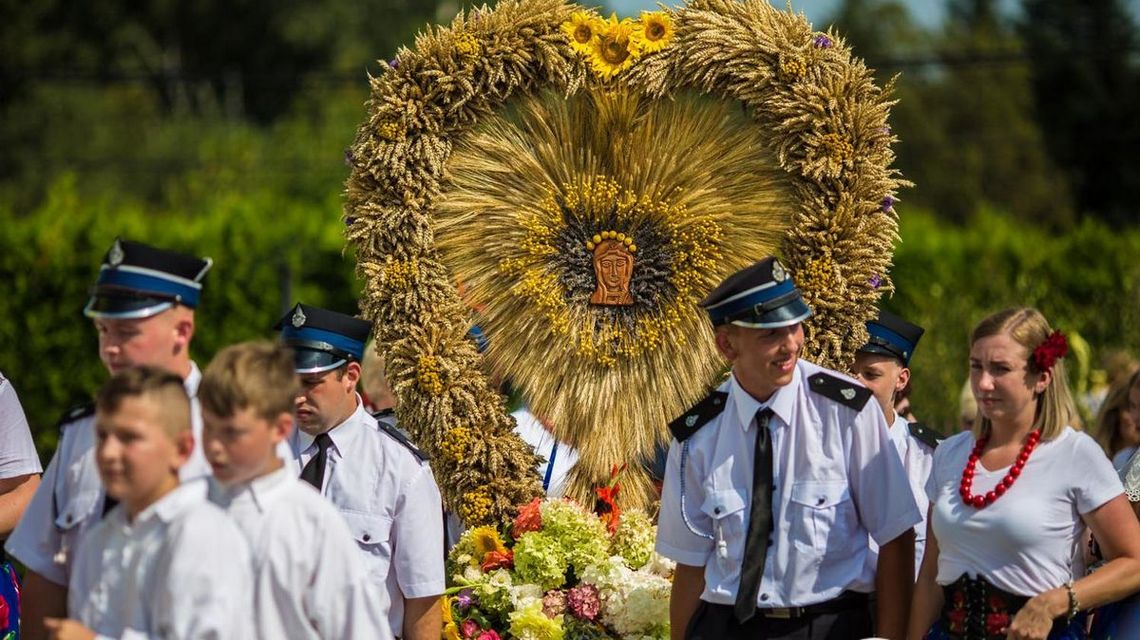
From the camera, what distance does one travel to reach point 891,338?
5.62m

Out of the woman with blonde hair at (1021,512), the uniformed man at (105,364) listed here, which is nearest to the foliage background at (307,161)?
the woman with blonde hair at (1021,512)

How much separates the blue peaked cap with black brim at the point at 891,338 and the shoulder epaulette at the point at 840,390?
1.14 m

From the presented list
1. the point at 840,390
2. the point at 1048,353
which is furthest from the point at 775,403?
the point at 1048,353

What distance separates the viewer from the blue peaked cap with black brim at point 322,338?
4906 millimetres

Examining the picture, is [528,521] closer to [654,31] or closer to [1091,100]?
[654,31]

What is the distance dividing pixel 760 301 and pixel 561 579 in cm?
150

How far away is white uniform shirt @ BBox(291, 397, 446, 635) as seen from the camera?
467 centimetres

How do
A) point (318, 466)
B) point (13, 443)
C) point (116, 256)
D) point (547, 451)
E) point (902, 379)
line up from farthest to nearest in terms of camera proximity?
point (902, 379) → point (547, 451) → point (13, 443) → point (318, 466) → point (116, 256)

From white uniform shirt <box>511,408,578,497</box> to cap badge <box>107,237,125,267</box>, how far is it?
1.96m

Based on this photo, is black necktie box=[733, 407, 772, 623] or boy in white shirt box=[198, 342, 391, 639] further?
black necktie box=[733, 407, 772, 623]

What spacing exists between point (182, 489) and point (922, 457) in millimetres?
3067

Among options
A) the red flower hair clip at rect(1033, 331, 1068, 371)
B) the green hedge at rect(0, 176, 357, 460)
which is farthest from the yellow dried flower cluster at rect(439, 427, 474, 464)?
the green hedge at rect(0, 176, 357, 460)

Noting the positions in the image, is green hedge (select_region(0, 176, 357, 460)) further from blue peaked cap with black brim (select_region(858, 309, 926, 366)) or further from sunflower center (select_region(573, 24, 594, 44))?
blue peaked cap with black brim (select_region(858, 309, 926, 366))

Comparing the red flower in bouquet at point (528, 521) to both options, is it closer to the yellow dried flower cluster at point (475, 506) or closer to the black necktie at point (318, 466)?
the yellow dried flower cluster at point (475, 506)
